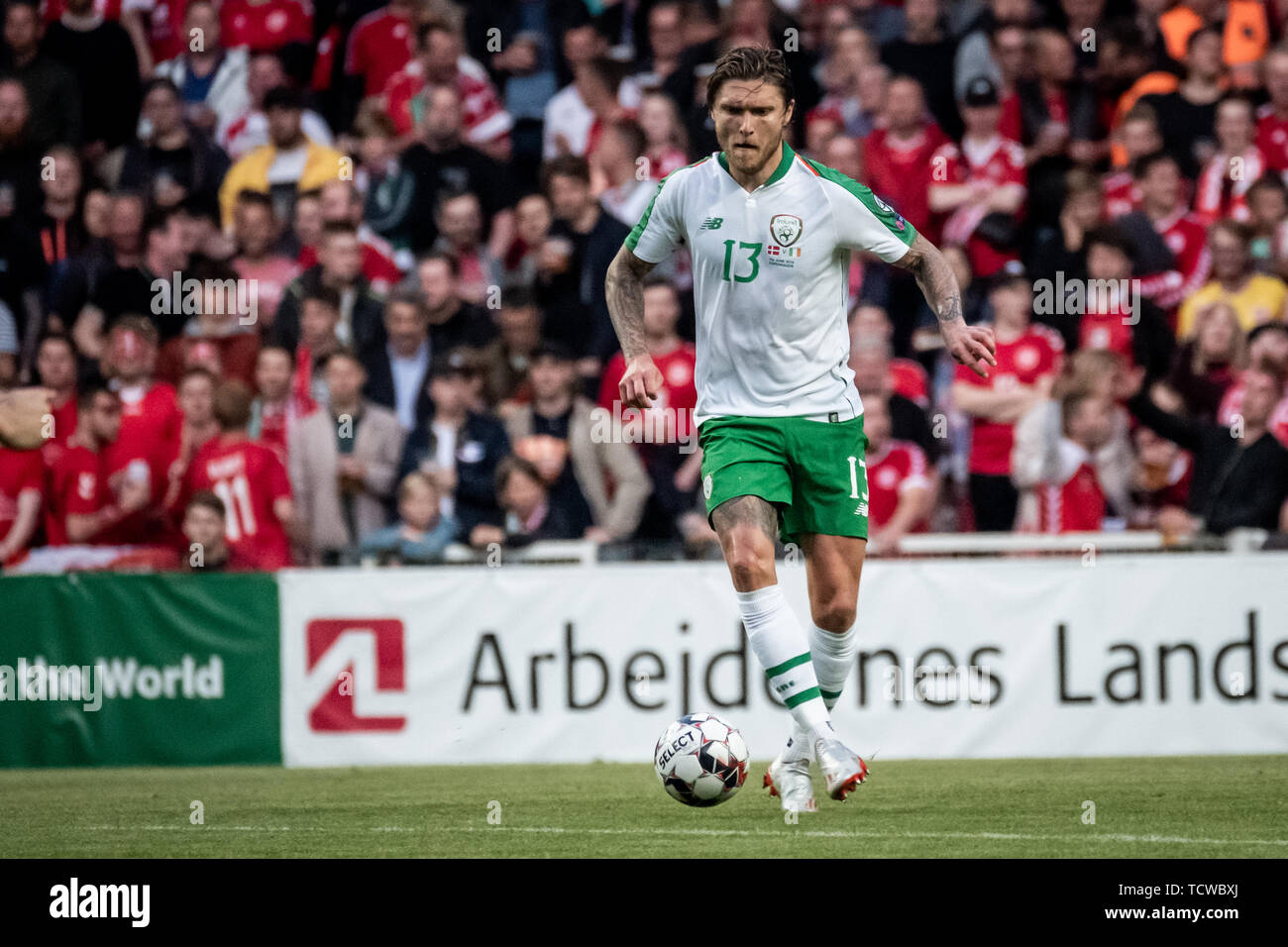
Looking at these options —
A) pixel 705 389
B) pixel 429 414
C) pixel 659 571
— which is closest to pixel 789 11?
pixel 429 414

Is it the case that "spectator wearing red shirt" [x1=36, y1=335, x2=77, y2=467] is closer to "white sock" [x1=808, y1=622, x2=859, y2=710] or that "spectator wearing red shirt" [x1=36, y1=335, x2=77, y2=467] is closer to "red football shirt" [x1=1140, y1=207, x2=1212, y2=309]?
"white sock" [x1=808, y1=622, x2=859, y2=710]

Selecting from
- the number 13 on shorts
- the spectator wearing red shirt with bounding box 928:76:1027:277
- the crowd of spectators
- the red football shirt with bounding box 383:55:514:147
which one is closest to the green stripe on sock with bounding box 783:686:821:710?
the number 13 on shorts

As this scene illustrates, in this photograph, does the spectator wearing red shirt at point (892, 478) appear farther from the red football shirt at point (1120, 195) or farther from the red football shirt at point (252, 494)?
the red football shirt at point (252, 494)

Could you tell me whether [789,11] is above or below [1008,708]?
above

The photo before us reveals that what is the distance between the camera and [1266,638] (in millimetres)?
11148

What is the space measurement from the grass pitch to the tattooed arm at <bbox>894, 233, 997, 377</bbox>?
1.88m

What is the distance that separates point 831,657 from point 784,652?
2.50ft

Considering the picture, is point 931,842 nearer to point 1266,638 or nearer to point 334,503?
point 1266,638

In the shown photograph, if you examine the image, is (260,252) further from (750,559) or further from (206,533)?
(750,559)

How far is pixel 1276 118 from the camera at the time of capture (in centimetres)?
1405

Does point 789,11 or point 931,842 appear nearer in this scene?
point 931,842

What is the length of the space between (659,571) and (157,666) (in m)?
3.07

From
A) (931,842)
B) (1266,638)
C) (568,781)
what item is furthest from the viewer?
(1266,638)

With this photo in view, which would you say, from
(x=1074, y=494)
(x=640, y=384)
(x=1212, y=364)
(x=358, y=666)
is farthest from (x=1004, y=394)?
(x=640, y=384)
